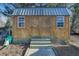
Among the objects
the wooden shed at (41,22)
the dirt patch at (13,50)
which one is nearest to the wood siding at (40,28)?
the wooden shed at (41,22)

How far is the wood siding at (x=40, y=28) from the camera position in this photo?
216 cm

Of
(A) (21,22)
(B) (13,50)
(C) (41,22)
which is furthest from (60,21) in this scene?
(B) (13,50)

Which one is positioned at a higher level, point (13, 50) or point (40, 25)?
point (40, 25)

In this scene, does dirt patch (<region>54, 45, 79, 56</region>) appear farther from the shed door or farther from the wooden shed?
the shed door

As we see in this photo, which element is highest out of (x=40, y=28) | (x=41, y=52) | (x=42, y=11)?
(x=42, y=11)

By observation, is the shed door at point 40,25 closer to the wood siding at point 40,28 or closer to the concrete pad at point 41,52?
the wood siding at point 40,28

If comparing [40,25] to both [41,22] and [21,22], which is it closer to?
[41,22]

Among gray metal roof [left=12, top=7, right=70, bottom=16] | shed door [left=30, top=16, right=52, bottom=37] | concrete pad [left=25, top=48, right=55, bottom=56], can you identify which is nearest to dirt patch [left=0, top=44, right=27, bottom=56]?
concrete pad [left=25, top=48, right=55, bottom=56]

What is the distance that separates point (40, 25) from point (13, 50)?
0.50 meters

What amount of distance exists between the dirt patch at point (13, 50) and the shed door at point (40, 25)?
0.85 ft

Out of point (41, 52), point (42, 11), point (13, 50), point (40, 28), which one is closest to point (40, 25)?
point (40, 28)

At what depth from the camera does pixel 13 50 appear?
2.16 m

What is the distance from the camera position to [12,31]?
7.10 feet

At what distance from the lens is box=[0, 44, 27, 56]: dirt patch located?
84.0 inches
